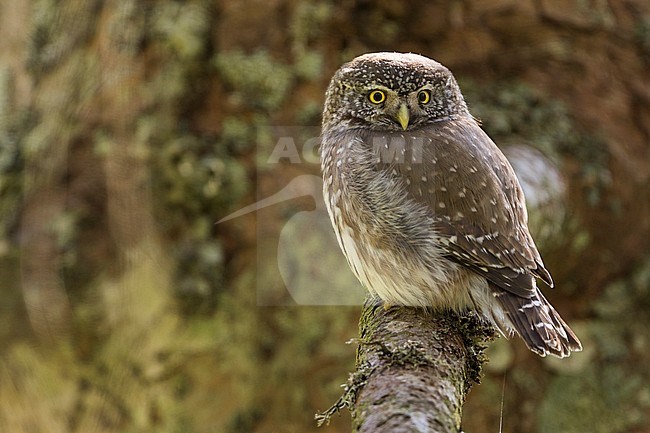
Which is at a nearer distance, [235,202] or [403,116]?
[403,116]

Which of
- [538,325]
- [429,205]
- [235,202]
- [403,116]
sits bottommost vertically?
[235,202]

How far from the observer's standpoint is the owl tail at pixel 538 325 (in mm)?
2652

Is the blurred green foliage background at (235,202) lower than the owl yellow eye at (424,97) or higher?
lower

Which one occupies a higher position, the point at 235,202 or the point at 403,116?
the point at 403,116

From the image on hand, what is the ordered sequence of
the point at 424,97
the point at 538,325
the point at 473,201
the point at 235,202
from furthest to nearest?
the point at 235,202 → the point at 424,97 → the point at 473,201 → the point at 538,325

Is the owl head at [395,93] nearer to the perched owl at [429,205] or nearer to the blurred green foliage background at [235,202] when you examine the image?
the perched owl at [429,205]

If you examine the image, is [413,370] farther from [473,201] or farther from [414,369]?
[473,201]

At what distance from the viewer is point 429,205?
2.97m

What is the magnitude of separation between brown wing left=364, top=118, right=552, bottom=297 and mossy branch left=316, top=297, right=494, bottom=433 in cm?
25

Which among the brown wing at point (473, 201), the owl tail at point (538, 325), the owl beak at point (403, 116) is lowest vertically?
the owl tail at point (538, 325)

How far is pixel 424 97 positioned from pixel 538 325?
968mm

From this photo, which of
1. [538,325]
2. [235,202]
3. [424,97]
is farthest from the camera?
[235,202]

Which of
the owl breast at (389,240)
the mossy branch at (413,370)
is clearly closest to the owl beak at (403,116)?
the owl breast at (389,240)

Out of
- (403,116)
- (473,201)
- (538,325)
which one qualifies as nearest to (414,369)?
(538,325)
